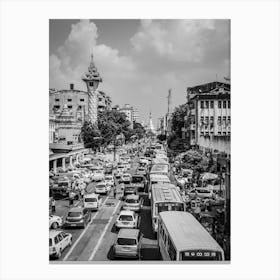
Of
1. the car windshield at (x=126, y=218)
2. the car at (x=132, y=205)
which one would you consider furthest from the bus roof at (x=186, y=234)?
the car at (x=132, y=205)

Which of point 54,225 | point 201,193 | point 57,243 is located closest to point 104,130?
point 201,193

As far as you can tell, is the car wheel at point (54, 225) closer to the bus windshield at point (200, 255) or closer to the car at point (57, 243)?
the car at point (57, 243)

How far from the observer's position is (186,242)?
884 centimetres

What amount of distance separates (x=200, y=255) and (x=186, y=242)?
392mm

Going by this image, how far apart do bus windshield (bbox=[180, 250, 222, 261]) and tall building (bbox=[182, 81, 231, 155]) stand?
686cm

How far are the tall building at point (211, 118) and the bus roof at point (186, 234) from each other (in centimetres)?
512

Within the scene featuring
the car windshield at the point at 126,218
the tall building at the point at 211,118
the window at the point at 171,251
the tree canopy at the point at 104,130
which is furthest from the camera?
the tree canopy at the point at 104,130

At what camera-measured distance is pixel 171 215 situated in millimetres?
11156

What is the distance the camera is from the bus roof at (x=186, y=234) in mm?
8727

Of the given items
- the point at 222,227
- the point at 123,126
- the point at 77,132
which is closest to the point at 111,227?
the point at 222,227

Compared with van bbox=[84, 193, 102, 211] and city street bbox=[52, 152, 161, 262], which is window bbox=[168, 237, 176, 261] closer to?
city street bbox=[52, 152, 161, 262]
